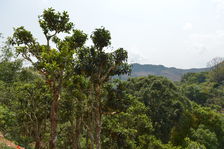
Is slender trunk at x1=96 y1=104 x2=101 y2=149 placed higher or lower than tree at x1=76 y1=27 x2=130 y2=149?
lower

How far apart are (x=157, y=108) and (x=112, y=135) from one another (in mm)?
16334

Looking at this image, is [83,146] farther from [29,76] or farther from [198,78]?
[198,78]

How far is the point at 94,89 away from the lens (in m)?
17.0

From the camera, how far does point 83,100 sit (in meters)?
→ 18.4

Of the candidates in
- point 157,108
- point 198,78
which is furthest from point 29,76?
point 198,78

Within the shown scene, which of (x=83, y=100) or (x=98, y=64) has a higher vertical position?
(x=98, y=64)

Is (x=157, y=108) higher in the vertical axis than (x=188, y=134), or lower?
higher

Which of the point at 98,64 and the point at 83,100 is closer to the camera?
the point at 98,64

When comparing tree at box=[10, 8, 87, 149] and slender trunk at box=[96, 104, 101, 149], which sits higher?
tree at box=[10, 8, 87, 149]

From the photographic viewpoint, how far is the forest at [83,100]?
13.6 m

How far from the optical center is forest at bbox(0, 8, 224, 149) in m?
13.6

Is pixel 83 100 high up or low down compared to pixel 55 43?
down

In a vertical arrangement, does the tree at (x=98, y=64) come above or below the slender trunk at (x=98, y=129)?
above

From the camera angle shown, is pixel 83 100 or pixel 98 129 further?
pixel 83 100
